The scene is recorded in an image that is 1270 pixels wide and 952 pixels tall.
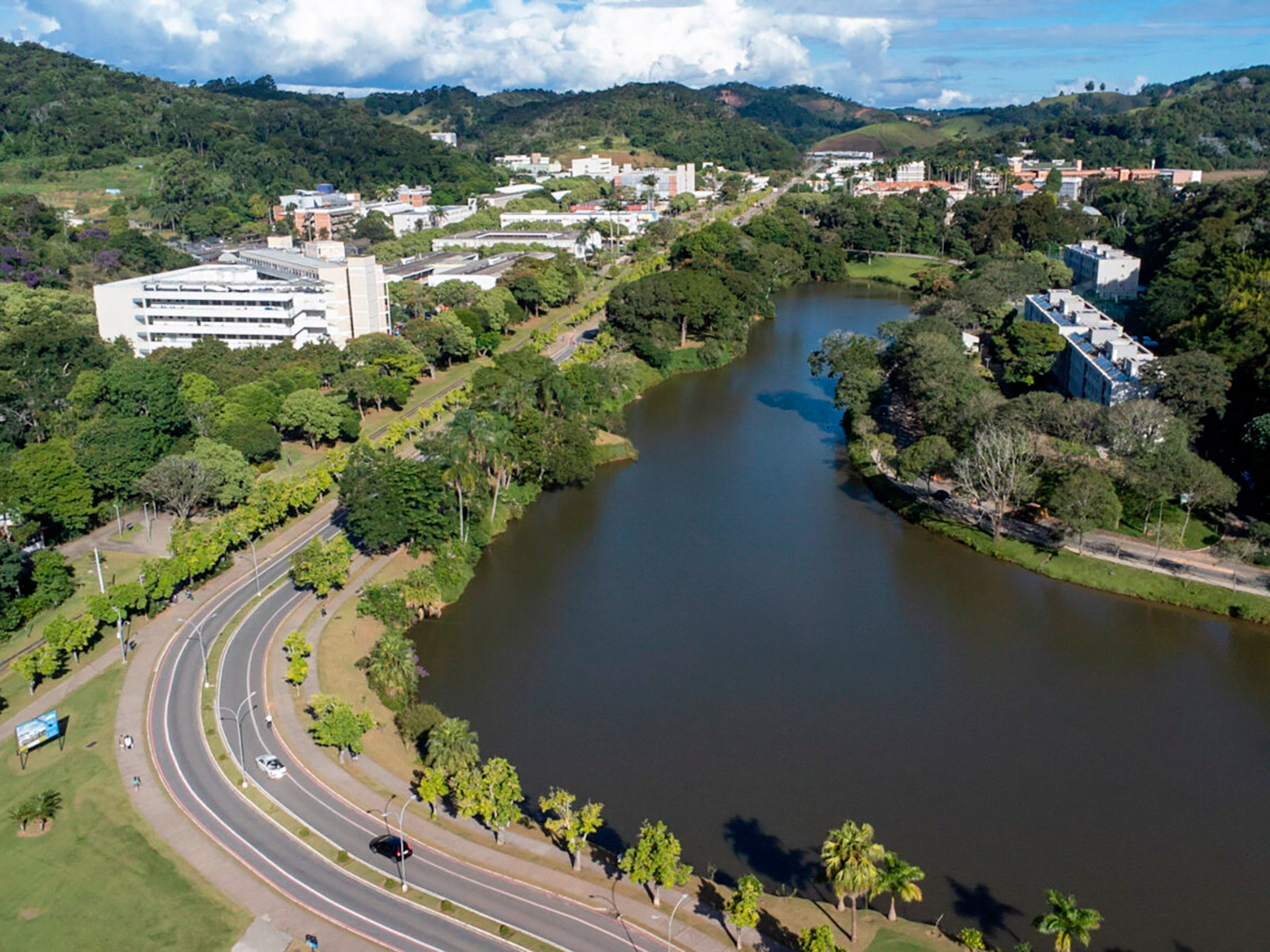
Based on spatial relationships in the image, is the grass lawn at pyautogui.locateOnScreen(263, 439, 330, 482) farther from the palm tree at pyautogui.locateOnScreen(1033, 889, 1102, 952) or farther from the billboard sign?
the palm tree at pyautogui.locateOnScreen(1033, 889, 1102, 952)

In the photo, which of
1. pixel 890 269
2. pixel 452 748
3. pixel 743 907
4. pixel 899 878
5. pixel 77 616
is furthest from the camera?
pixel 890 269

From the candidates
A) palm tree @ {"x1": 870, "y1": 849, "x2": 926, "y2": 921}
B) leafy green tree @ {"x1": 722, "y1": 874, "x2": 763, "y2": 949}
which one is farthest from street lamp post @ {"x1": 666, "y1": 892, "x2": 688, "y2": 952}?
palm tree @ {"x1": 870, "y1": 849, "x2": 926, "y2": 921}

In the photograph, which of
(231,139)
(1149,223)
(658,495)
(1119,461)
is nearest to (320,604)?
(658,495)

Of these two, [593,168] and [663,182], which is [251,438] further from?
[593,168]

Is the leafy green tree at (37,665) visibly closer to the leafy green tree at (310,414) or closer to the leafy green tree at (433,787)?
the leafy green tree at (433,787)

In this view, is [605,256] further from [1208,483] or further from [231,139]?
[1208,483]

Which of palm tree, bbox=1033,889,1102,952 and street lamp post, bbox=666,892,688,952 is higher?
palm tree, bbox=1033,889,1102,952

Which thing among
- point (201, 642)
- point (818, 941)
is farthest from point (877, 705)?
point (201, 642)
